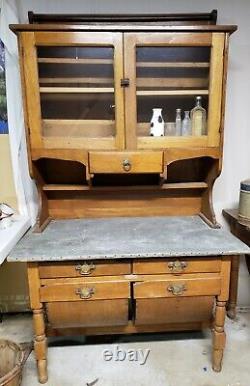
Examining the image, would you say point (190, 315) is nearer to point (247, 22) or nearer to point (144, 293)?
point (144, 293)

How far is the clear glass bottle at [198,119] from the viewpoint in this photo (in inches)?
61.6

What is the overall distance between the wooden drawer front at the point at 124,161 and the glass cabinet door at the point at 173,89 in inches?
2.3

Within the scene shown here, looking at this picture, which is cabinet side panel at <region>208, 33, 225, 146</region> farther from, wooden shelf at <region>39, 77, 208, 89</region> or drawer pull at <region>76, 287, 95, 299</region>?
drawer pull at <region>76, 287, 95, 299</region>

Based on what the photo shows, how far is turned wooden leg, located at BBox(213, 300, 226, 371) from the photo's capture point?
57.0 inches

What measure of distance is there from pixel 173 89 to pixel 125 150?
410 mm

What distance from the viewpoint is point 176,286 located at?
56.1 inches

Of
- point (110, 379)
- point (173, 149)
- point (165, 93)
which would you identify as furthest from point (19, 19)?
→ point (110, 379)

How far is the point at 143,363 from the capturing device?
1.62 meters

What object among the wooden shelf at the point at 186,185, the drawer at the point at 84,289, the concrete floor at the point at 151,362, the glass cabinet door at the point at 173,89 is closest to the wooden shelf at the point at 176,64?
the glass cabinet door at the point at 173,89

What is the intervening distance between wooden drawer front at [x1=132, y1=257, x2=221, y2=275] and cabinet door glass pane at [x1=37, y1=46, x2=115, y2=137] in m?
0.67

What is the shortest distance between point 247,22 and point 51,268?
5.66ft

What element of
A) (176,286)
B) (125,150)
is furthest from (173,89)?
(176,286)

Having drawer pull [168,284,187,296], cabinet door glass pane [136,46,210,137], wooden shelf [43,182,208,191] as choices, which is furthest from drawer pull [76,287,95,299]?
cabinet door glass pane [136,46,210,137]

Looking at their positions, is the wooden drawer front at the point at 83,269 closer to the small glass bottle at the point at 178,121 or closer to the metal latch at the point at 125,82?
the small glass bottle at the point at 178,121
